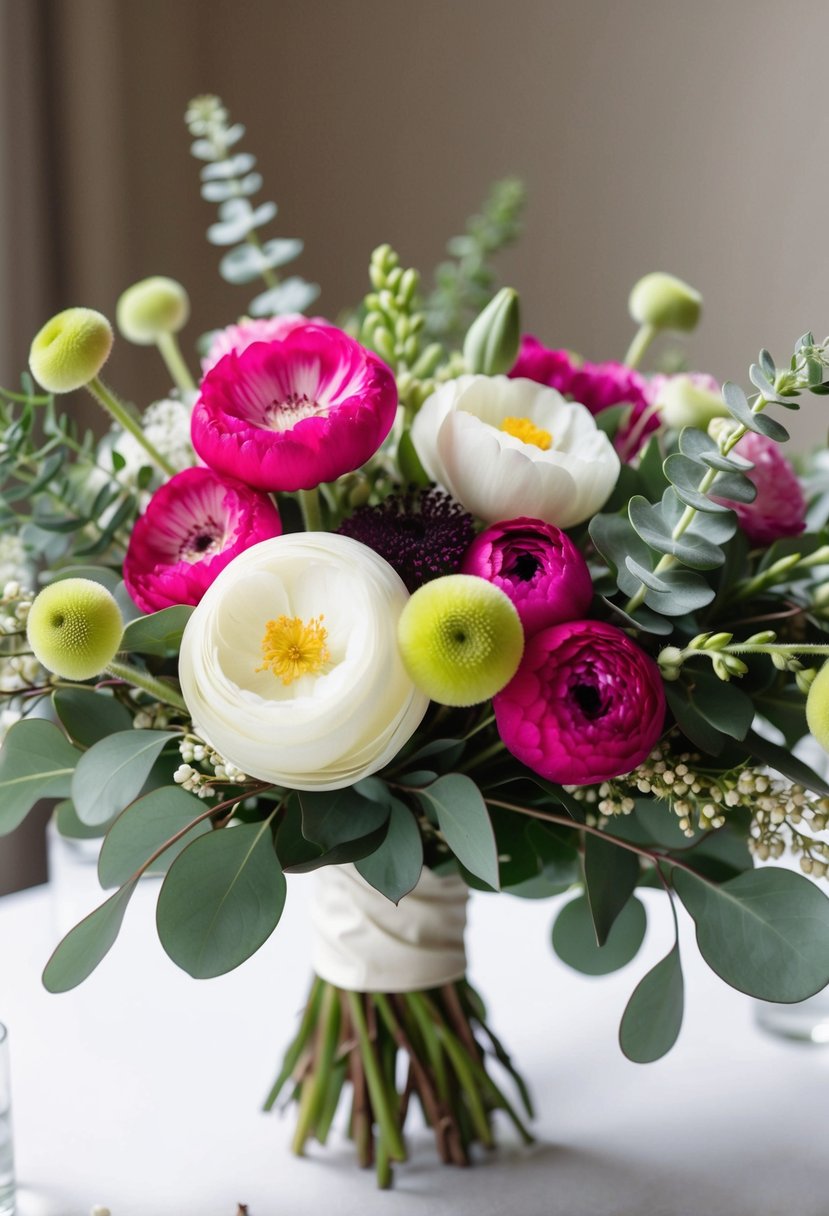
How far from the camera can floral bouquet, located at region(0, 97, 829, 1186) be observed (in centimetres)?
49

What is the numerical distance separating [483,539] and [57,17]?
1337 mm

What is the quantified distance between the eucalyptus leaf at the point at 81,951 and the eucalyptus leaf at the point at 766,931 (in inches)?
10.6

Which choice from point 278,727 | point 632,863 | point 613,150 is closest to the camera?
point 278,727

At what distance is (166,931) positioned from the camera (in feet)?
1.66

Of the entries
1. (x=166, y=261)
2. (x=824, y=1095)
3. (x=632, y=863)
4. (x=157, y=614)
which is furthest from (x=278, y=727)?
(x=166, y=261)

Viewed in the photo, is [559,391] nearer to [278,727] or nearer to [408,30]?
[278,727]

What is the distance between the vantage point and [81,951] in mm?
517

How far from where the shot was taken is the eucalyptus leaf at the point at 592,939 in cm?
69

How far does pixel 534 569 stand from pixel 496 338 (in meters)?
0.16

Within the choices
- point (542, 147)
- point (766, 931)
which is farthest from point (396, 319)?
point (542, 147)

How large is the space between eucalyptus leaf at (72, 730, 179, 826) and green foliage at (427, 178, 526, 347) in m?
0.57

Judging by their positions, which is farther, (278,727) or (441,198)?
(441,198)

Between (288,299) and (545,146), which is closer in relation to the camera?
(288,299)

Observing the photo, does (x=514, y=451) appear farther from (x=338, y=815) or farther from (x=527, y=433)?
(x=338, y=815)
